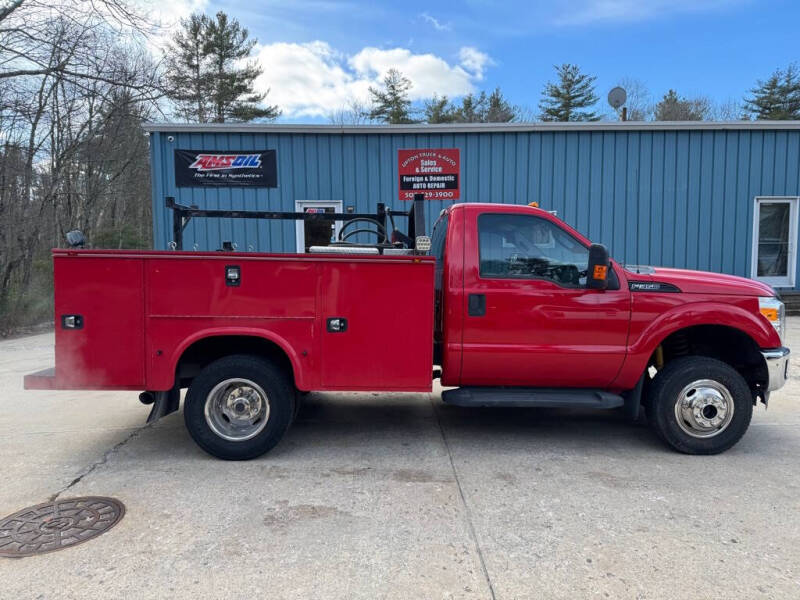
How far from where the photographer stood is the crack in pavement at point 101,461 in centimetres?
354

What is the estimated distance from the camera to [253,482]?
3668mm

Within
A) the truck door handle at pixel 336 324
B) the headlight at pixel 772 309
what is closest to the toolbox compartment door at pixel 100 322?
the truck door handle at pixel 336 324

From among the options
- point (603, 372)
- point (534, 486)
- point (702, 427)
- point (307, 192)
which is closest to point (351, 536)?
point (534, 486)

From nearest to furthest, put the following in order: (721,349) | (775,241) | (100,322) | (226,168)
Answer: (100,322) → (721,349) → (226,168) → (775,241)

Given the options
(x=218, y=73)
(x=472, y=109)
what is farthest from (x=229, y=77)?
(x=472, y=109)

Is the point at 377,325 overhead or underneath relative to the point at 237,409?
overhead

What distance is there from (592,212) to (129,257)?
9.93 meters

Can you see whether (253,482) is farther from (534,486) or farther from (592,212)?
(592,212)

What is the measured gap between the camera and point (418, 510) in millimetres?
3240

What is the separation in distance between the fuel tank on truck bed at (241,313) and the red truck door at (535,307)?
453 mm

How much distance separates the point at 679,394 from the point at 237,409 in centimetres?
356

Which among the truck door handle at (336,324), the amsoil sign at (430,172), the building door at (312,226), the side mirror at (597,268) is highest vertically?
the amsoil sign at (430,172)

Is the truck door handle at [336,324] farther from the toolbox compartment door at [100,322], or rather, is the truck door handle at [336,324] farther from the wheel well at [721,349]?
the wheel well at [721,349]

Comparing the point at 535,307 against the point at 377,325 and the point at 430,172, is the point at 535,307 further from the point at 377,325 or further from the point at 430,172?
the point at 430,172
